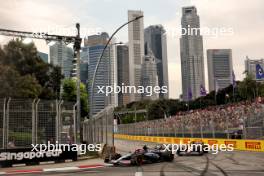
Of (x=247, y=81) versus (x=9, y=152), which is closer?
(x=9, y=152)

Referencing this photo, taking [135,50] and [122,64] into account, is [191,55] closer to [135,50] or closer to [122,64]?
[135,50]

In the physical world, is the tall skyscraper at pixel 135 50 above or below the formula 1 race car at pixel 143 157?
above

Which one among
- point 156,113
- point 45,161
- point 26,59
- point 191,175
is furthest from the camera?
point 156,113

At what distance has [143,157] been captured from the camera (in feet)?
68.4

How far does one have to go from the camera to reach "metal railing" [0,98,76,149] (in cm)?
2089

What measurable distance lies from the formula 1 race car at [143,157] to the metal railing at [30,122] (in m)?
3.77

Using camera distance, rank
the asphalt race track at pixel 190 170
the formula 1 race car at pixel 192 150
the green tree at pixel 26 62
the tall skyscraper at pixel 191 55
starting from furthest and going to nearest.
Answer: the tall skyscraper at pixel 191 55, the green tree at pixel 26 62, the formula 1 race car at pixel 192 150, the asphalt race track at pixel 190 170

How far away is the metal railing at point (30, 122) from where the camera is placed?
20.9 m

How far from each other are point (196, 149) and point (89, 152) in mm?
7905

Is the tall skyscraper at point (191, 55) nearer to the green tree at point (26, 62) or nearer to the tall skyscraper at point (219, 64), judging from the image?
the tall skyscraper at point (219, 64)

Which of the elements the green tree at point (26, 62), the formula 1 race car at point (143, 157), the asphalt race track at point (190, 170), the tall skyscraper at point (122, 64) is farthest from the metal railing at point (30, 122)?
the tall skyscraper at point (122, 64)

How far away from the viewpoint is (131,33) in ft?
278

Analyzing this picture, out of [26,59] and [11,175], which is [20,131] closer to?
[11,175]

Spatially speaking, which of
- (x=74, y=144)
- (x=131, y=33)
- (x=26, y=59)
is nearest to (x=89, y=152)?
(x=74, y=144)
